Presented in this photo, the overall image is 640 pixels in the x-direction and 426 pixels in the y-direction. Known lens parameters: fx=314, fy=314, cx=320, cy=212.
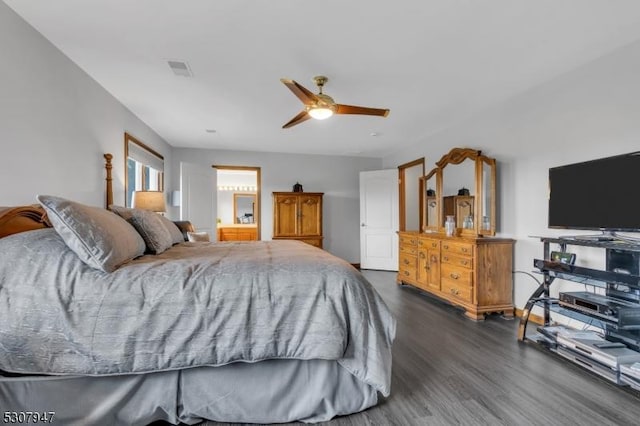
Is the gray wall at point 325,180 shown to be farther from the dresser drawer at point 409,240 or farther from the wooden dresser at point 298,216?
the dresser drawer at point 409,240

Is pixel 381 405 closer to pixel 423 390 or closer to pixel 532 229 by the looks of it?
pixel 423 390

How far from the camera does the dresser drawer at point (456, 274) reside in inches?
133

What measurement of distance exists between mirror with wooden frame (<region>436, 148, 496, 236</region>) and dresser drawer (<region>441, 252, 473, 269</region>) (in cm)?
39

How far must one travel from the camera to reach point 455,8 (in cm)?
195

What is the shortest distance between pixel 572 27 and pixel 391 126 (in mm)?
2475

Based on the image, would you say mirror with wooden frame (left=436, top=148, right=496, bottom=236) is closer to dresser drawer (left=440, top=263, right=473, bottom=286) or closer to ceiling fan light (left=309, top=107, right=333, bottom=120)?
dresser drawer (left=440, top=263, right=473, bottom=286)

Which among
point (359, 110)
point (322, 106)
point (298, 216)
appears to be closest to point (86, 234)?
point (322, 106)

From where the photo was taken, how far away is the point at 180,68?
8.96 ft

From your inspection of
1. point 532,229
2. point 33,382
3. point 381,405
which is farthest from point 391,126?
point 33,382

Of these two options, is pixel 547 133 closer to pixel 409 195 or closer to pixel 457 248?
pixel 457 248

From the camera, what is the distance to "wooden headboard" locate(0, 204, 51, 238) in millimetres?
1685

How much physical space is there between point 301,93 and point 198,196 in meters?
3.63

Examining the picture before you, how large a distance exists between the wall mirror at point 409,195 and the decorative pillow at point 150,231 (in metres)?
4.22

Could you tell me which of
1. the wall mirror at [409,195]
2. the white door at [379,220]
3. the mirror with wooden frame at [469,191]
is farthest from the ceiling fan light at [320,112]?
the white door at [379,220]
